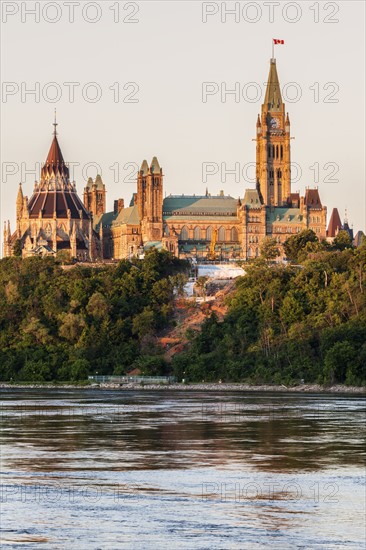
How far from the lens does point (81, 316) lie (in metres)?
178

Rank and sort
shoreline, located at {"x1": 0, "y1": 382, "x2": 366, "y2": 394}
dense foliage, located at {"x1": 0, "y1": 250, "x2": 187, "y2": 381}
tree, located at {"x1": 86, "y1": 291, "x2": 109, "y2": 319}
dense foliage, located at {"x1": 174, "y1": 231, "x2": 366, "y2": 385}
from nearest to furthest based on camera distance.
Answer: shoreline, located at {"x1": 0, "y1": 382, "x2": 366, "y2": 394} → dense foliage, located at {"x1": 174, "y1": 231, "x2": 366, "y2": 385} → dense foliage, located at {"x1": 0, "y1": 250, "x2": 187, "y2": 381} → tree, located at {"x1": 86, "y1": 291, "x2": 109, "y2": 319}

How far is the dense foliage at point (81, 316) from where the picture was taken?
169250 millimetres

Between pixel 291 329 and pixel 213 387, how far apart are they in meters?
14.8

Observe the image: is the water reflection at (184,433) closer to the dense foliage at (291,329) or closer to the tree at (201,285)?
the dense foliage at (291,329)

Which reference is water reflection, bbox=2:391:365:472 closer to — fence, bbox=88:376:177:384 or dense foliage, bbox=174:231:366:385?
dense foliage, bbox=174:231:366:385

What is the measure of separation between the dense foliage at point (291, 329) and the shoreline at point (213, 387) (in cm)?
156

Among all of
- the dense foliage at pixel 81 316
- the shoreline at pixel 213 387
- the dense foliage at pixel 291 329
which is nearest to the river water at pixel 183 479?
the shoreline at pixel 213 387

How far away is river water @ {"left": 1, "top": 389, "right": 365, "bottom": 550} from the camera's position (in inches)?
2072

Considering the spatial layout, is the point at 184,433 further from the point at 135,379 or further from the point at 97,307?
the point at 97,307

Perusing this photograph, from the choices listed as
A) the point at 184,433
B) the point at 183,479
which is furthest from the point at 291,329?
the point at 183,479

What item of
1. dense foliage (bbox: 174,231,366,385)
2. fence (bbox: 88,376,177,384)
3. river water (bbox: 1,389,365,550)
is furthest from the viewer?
fence (bbox: 88,376,177,384)

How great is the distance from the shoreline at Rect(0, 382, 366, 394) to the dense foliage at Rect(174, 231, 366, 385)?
1.56 metres

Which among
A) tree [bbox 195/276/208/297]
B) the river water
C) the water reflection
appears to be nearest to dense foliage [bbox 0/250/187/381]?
tree [bbox 195/276/208/297]

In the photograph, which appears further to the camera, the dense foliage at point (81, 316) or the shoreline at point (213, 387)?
the dense foliage at point (81, 316)
